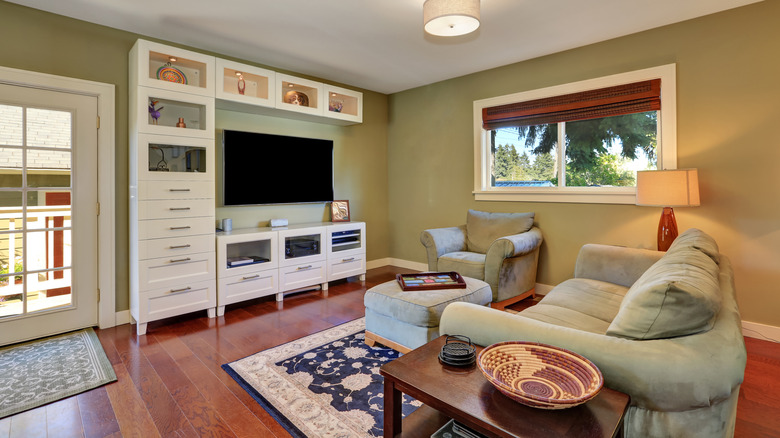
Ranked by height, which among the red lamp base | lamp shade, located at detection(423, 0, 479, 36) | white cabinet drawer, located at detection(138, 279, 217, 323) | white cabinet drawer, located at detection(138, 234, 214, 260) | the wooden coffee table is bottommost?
white cabinet drawer, located at detection(138, 279, 217, 323)

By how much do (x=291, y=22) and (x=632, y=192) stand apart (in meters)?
3.22

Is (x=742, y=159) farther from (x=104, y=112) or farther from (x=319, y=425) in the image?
(x=104, y=112)

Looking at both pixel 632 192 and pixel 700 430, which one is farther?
pixel 632 192

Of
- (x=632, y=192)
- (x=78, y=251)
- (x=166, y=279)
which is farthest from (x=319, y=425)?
(x=632, y=192)

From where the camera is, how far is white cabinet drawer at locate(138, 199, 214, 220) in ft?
9.43

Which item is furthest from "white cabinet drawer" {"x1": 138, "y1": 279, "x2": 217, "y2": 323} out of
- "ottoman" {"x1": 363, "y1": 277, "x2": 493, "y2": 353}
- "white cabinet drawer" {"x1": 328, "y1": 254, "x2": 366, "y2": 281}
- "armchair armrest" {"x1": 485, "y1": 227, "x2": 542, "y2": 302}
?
"armchair armrest" {"x1": 485, "y1": 227, "x2": 542, "y2": 302}

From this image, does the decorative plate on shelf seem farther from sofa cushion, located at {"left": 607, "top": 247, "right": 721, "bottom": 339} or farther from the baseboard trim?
the baseboard trim

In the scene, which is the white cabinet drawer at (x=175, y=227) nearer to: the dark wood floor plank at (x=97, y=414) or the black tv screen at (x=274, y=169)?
the black tv screen at (x=274, y=169)

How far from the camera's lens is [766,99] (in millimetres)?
2670

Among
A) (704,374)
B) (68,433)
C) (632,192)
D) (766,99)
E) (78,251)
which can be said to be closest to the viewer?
(704,374)

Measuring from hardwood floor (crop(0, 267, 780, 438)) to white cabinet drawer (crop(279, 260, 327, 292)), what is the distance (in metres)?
0.50

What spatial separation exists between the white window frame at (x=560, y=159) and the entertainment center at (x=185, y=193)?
2167mm

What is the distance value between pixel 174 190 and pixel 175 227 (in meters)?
0.30

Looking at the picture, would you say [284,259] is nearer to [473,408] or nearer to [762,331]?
[473,408]
